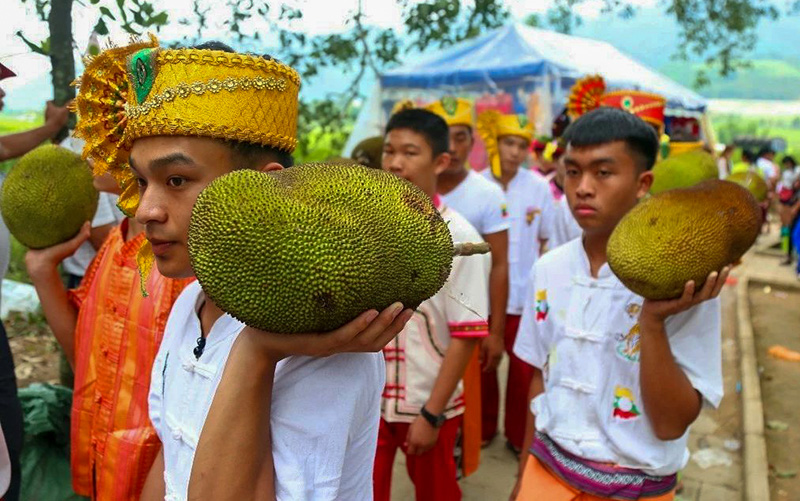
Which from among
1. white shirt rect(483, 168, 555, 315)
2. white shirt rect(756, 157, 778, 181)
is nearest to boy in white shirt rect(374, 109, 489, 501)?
white shirt rect(483, 168, 555, 315)

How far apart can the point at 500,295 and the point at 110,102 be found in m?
2.44

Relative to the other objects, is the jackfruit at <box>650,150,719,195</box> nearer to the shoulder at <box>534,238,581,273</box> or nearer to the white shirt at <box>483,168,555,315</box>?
the shoulder at <box>534,238,581,273</box>

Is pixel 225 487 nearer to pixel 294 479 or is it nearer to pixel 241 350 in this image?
pixel 294 479

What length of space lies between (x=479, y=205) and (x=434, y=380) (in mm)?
1246

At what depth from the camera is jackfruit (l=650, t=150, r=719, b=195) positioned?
106 inches

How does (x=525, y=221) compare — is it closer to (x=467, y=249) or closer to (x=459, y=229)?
(x=459, y=229)

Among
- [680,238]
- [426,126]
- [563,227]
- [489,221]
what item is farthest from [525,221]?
[680,238]

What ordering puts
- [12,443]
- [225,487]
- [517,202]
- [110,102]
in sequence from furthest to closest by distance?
[517,202] → [12,443] → [110,102] → [225,487]

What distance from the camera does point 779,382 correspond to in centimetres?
531

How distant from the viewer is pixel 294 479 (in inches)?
39.5

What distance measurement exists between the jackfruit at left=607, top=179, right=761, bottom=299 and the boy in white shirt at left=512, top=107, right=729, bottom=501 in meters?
0.04

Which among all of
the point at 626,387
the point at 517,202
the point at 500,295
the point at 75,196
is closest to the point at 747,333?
the point at 517,202

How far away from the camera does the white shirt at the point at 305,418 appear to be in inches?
39.7

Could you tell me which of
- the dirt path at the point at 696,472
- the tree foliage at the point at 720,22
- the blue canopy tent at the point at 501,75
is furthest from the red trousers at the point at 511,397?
the tree foliage at the point at 720,22
